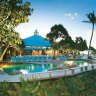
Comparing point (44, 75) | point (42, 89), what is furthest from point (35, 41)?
point (42, 89)

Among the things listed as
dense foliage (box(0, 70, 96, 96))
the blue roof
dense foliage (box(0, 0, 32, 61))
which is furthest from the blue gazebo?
dense foliage (box(0, 70, 96, 96))

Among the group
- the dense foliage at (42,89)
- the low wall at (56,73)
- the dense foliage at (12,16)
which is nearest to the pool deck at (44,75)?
the low wall at (56,73)

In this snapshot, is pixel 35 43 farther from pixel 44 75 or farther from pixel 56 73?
pixel 44 75

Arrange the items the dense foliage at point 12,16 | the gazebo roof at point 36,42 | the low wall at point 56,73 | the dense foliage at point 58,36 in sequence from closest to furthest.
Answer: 1. the low wall at point 56,73
2. the dense foliage at point 12,16
3. the gazebo roof at point 36,42
4. the dense foliage at point 58,36

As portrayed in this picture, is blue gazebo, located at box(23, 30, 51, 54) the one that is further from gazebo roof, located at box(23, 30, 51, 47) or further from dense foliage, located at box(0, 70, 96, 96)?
dense foliage, located at box(0, 70, 96, 96)

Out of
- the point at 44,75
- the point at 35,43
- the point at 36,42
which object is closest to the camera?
the point at 44,75

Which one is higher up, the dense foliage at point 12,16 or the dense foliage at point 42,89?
the dense foliage at point 12,16

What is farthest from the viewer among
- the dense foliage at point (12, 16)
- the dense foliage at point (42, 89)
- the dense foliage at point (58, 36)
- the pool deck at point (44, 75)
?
the dense foliage at point (58, 36)

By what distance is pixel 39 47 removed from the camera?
45.9 m

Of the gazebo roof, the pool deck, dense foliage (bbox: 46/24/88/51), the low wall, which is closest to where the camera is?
the pool deck

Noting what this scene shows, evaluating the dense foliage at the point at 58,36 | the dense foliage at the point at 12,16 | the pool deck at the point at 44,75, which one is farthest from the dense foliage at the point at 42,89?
the dense foliage at the point at 58,36

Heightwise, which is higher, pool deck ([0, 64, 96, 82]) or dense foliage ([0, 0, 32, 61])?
dense foliage ([0, 0, 32, 61])

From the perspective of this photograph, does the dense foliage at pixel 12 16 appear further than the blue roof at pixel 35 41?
No

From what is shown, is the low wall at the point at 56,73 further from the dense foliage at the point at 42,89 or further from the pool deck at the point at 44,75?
the dense foliage at the point at 42,89
